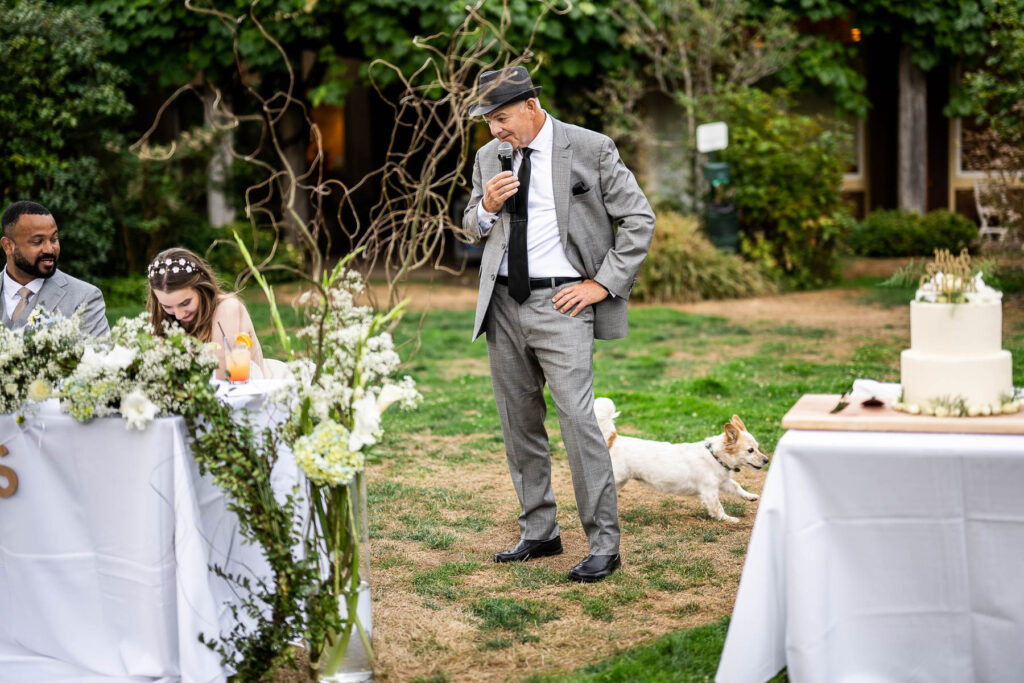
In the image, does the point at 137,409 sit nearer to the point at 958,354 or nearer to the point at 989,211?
the point at 958,354

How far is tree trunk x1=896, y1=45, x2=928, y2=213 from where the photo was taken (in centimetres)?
1576

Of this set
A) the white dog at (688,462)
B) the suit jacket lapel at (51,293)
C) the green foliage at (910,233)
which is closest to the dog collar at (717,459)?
the white dog at (688,462)

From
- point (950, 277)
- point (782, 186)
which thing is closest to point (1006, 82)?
point (782, 186)

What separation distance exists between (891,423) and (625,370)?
594cm

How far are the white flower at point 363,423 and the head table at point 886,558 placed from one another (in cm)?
115

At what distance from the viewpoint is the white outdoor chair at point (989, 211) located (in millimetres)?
11466

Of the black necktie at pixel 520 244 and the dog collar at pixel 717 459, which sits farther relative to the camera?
the dog collar at pixel 717 459

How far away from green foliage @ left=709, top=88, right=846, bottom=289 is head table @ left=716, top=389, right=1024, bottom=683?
10872 mm

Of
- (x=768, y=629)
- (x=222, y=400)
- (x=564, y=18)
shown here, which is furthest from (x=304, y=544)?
(x=564, y=18)

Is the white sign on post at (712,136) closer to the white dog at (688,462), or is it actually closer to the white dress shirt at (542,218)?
the white dog at (688,462)

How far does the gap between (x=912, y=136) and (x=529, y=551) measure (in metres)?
13.3

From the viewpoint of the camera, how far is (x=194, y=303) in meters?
4.51

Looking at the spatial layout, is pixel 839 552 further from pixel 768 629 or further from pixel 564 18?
pixel 564 18

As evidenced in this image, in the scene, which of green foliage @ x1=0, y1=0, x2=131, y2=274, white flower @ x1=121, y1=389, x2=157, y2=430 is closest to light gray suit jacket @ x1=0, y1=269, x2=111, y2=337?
white flower @ x1=121, y1=389, x2=157, y2=430
